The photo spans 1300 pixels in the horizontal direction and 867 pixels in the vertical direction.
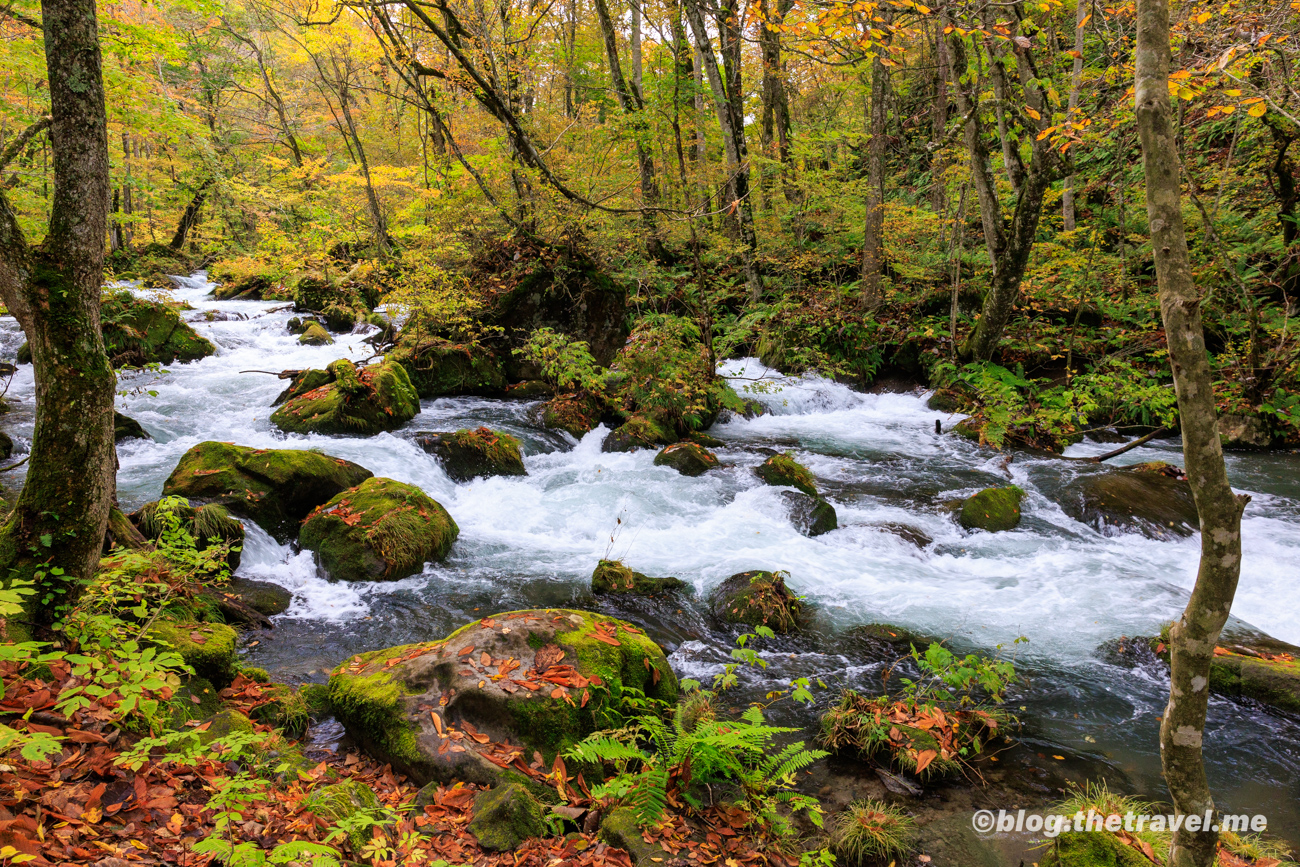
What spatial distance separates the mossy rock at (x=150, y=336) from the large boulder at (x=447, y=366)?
4.73 meters

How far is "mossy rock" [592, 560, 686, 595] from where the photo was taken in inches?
261

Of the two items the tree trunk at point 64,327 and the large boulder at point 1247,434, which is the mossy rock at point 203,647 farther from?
the large boulder at point 1247,434

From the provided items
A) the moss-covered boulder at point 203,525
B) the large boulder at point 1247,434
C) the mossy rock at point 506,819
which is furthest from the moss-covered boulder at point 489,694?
the large boulder at point 1247,434

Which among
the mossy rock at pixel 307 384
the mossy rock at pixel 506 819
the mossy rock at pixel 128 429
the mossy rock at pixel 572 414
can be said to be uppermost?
the mossy rock at pixel 307 384

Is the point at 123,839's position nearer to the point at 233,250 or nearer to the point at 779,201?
the point at 779,201

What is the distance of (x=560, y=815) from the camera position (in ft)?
10.7

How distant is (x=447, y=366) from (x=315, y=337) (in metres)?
5.19

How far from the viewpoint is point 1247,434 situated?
34.4ft

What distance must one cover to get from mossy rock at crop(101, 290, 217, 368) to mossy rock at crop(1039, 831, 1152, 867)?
1519 cm

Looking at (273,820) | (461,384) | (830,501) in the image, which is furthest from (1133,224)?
(273,820)

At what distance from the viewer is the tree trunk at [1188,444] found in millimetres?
2217

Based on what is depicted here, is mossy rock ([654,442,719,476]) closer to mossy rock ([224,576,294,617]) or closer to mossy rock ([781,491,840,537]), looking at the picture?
mossy rock ([781,491,840,537])

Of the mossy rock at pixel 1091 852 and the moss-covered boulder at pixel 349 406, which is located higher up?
the moss-covered boulder at pixel 349 406

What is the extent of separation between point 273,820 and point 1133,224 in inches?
726
